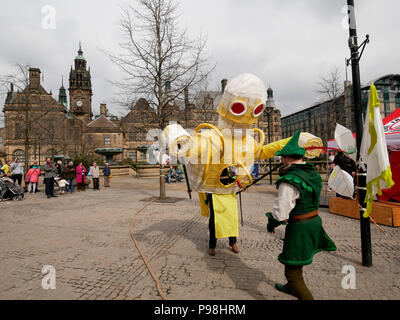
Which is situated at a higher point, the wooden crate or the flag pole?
the flag pole

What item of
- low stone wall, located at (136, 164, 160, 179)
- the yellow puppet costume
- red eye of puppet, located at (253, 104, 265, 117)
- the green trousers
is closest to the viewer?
the green trousers

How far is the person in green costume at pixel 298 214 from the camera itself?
2.19 metres

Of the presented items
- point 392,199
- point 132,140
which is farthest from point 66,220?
point 132,140

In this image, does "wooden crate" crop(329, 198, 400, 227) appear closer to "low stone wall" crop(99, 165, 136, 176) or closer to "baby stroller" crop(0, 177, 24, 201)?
"baby stroller" crop(0, 177, 24, 201)

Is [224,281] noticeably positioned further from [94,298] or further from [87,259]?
[87,259]

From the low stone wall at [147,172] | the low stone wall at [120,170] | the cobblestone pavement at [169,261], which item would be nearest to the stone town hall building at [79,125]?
the low stone wall at [147,172]

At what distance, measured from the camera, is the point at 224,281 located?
289cm

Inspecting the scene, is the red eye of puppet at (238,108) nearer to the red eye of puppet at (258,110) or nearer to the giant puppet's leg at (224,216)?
the red eye of puppet at (258,110)

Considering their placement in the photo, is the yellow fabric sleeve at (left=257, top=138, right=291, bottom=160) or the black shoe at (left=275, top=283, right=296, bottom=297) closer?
the black shoe at (left=275, top=283, right=296, bottom=297)

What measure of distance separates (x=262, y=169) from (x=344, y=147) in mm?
15164

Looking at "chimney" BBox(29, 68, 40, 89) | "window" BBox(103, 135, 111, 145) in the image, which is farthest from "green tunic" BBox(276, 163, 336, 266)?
"window" BBox(103, 135, 111, 145)

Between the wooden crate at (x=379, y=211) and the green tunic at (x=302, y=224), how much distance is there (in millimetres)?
4397

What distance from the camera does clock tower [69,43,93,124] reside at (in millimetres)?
62281

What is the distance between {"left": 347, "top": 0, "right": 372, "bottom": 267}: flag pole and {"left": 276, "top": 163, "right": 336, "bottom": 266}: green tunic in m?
1.65
